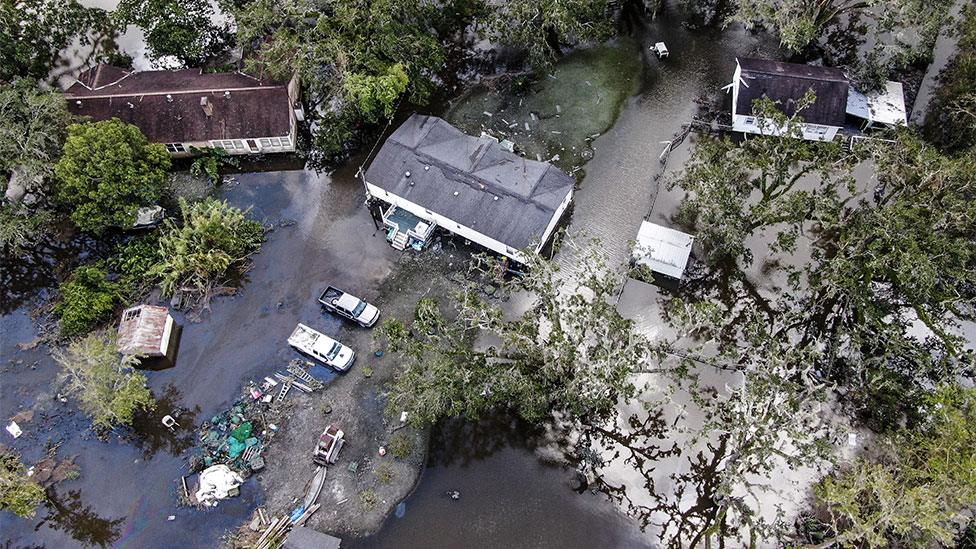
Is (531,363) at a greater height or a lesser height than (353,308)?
greater

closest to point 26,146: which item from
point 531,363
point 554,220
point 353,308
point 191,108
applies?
point 191,108

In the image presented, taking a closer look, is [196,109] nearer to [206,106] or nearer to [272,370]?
[206,106]

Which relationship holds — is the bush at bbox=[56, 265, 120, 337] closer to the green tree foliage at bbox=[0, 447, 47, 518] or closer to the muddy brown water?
the muddy brown water

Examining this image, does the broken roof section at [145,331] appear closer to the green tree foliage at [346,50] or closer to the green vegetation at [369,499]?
the green vegetation at [369,499]

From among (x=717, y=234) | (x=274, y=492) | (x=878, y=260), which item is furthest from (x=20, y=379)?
(x=878, y=260)

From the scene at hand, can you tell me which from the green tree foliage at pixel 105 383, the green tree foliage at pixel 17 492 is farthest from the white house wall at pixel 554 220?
the green tree foliage at pixel 17 492

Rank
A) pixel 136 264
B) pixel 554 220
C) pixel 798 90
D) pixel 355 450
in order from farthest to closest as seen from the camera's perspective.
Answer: pixel 798 90 < pixel 554 220 < pixel 136 264 < pixel 355 450

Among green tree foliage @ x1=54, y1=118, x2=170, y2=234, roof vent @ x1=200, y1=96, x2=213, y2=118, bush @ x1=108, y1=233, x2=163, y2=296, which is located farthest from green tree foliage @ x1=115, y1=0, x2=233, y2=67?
bush @ x1=108, y1=233, x2=163, y2=296
